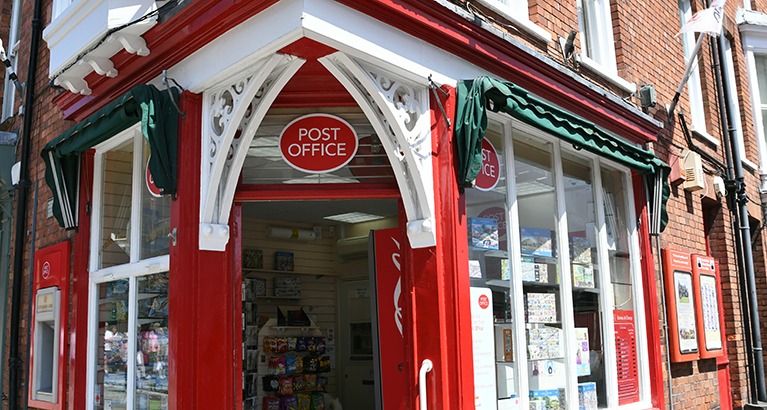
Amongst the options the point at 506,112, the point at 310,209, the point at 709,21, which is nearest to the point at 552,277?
the point at 506,112

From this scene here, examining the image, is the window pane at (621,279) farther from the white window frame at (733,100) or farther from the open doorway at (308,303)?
the white window frame at (733,100)

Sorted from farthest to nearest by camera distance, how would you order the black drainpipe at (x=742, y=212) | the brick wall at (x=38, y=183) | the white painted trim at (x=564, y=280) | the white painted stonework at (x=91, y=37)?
the black drainpipe at (x=742, y=212)
the brick wall at (x=38, y=183)
the white painted trim at (x=564, y=280)
the white painted stonework at (x=91, y=37)

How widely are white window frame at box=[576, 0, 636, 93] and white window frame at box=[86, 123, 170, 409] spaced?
4663 mm

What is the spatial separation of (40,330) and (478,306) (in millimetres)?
4190

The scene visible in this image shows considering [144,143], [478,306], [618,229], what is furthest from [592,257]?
[144,143]

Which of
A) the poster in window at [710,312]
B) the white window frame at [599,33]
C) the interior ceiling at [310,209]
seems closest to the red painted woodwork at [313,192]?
the interior ceiling at [310,209]

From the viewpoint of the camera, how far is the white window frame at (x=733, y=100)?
9711mm

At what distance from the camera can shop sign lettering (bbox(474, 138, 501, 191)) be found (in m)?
5.43

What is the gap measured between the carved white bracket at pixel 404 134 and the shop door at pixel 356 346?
5722mm

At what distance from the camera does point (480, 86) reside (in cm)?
503

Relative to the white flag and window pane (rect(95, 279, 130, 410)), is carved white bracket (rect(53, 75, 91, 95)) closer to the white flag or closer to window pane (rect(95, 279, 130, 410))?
window pane (rect(95, 279, 130, 410))

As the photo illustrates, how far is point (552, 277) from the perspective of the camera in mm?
6074

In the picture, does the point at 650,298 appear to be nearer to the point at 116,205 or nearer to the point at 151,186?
the point at 151,186

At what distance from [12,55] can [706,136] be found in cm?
873
